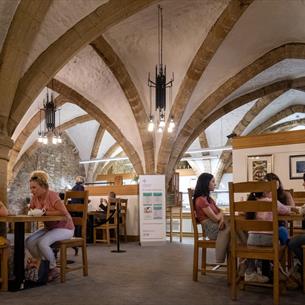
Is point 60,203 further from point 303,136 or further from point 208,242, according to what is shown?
point 303,136

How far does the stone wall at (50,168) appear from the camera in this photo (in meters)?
16.0

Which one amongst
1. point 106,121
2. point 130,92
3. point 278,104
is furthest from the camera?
point 278,104

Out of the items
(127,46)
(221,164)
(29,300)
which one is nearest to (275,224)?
(29,300)

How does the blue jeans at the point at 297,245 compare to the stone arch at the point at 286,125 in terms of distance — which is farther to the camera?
the stone arch at the point at 286,125

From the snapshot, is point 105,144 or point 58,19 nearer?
point 58,19

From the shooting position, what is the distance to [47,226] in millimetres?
4508

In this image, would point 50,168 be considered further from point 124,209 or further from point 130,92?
point 130,92

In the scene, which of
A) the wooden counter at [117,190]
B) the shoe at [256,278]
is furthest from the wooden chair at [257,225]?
the wooden counter at [117,190]

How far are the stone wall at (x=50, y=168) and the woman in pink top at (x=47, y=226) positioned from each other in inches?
453

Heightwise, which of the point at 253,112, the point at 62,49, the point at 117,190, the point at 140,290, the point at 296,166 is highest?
the point at 253,112

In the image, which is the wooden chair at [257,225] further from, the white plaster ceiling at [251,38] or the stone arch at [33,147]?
the stone arch at [33,147]

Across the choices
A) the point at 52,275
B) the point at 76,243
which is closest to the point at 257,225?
the point at 76,243

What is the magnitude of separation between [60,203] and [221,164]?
13.5 meters

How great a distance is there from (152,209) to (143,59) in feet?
→ 11.2
